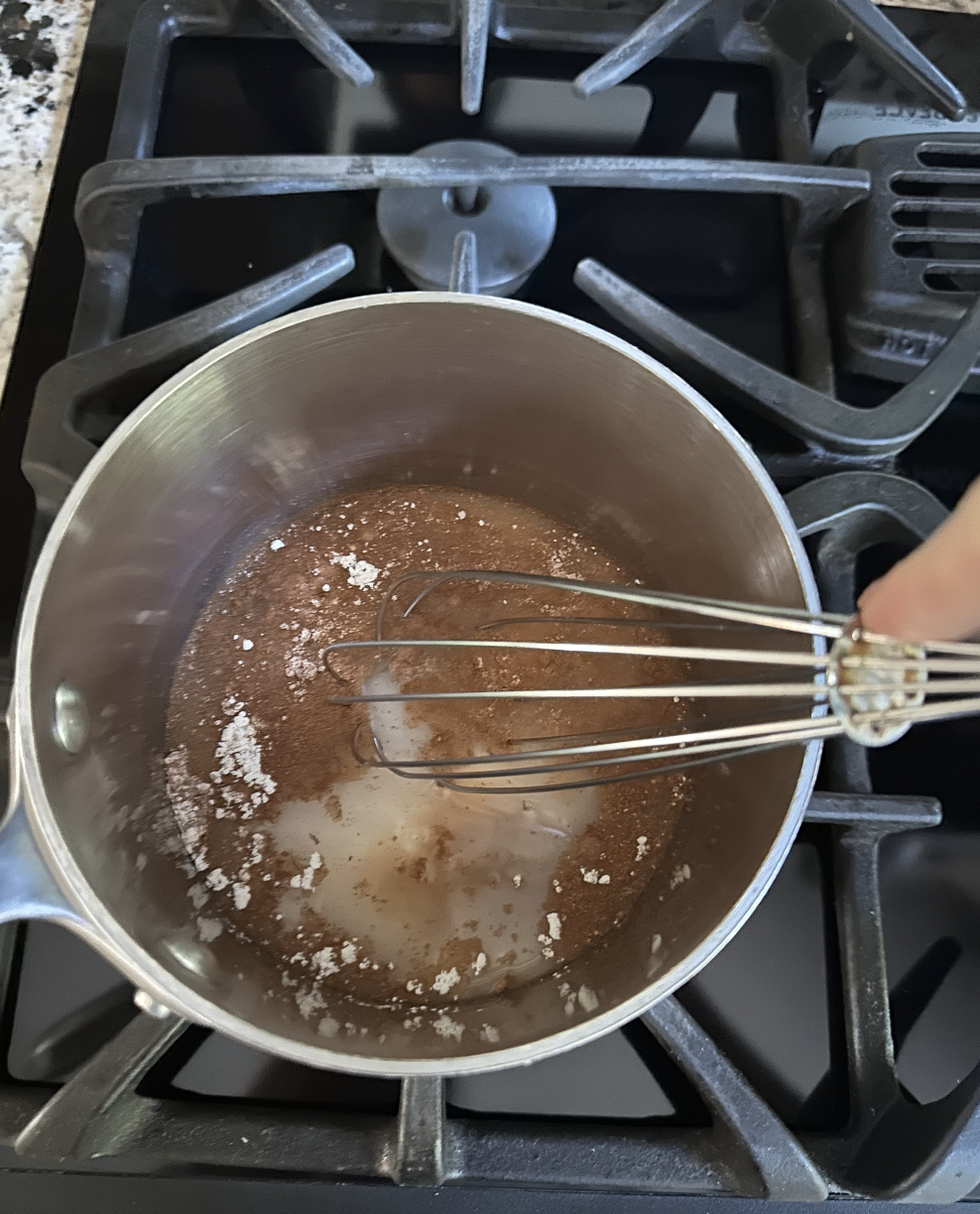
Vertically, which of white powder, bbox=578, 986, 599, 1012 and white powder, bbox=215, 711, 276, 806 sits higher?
white powder, bbox=215, 711, 276, 806

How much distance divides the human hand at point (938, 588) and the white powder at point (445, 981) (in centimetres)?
28

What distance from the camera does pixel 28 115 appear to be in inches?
19.3

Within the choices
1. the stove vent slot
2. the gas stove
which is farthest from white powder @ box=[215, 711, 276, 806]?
the stove vent slot

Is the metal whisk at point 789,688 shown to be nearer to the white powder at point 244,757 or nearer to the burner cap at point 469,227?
the white powder at point 244,757

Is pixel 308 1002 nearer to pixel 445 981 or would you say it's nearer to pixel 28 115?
pixel 445 981

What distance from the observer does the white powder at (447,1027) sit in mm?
408

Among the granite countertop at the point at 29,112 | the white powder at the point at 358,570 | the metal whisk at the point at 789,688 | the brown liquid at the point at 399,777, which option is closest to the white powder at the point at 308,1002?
the brown liquid at the point at 399,777

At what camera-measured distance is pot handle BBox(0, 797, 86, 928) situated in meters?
0.31

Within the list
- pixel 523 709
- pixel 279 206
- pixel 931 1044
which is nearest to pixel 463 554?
pixel 523 709

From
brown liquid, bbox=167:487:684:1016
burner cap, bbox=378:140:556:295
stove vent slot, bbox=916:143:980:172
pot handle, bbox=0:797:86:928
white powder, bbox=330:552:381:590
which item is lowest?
pot handle, bbox=0:797:86:928

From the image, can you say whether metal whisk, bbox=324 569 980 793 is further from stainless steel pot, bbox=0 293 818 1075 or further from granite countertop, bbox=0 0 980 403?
granite countertop, bbox=0 0 980 403

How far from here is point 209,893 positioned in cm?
46

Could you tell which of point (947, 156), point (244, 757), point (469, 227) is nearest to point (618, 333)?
point (469, 227)

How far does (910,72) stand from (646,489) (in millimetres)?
255
